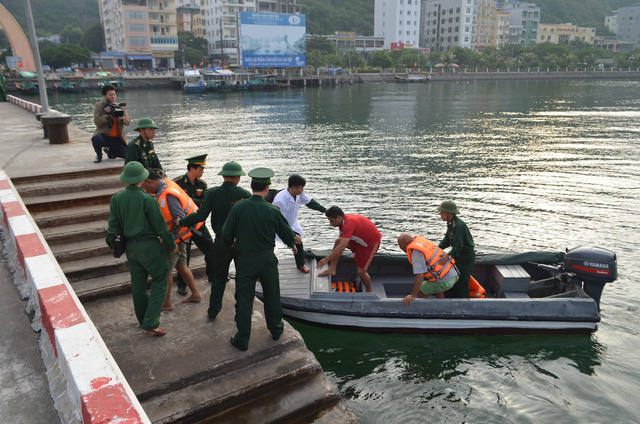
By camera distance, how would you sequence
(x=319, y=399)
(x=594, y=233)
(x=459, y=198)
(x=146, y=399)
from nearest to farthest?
(x=146, y=399) < (x=319, y=399) < (x=594, y=233) < (x=459, y=198)

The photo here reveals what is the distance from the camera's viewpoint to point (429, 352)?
747cm

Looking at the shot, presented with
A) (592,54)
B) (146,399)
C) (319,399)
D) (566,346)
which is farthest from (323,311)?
(592,54)

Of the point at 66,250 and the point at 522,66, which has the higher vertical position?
the point at 522,66

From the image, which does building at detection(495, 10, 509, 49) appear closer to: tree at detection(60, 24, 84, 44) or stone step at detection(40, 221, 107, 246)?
tree at detection(60, 24, 84, 44)

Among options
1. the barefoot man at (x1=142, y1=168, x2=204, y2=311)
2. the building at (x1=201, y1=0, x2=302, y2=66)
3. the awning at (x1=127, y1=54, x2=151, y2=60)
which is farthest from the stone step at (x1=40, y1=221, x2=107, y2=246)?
the building at (x1=201, y1=0, x2=302, y2=66)

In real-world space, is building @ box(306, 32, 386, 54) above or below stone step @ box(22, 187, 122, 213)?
above

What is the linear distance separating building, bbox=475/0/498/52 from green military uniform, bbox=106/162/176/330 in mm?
145189

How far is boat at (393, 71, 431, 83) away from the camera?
99438mm

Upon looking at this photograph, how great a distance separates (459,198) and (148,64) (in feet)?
315

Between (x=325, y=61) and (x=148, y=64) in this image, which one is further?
(x=325, y=61)

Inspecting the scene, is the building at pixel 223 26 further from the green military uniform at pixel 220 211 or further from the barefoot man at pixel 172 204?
the green military uniform at pixel 220 211

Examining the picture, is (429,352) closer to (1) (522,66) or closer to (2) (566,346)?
(2) (566,346)

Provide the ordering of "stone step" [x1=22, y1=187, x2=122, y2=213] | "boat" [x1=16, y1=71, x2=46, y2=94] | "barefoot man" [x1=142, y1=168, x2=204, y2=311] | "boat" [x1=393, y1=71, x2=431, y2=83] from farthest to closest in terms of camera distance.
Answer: "boat" [x1=393, y1=71, x2=431, y2=83] → "boat" [x1=16, y1=71, x2=46, y2=94] → "stone step" [x1=22, y1=187, x2=122, y2=213] → "barefoot man" [x1=142, y1=168, x2=204, y2=311]

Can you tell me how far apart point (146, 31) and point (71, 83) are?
2580 centimetres
